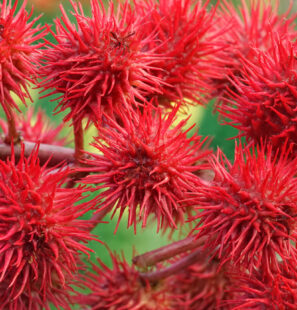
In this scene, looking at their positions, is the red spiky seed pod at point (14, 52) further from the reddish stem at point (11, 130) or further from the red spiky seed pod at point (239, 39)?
the red spiky seed pod at point (239, 39)

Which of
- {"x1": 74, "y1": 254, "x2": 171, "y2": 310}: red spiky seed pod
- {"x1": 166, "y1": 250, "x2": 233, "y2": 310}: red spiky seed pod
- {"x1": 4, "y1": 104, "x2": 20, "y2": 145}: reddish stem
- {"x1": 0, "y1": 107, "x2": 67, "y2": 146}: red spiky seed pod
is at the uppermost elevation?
{"x1": 4, "y1": 104, "x2": 20, "y2": 145}: reddish stem

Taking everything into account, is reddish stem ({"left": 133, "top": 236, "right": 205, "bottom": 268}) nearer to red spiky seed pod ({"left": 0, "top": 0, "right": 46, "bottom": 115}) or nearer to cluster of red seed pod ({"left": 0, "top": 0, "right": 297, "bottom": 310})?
cluster of red seed pod ({"left": 0, "top": 0, "right": 297, "bottom": 310})

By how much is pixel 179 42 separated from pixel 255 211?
1.55 ft

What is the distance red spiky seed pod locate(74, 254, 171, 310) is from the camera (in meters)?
1.33

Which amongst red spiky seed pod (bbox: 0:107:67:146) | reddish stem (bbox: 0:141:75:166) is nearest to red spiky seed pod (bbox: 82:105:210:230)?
reddish stem (bbox: 0:141:75:166)

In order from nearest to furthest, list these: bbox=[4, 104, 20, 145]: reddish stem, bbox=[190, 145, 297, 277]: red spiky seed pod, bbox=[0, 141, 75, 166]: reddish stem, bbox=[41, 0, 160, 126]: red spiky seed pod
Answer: bbox=[190, 145, 297, 277]: red spiky seed pod → bbox=[41, 0, 160, 126]: red spiky seed pod → bbox=[4, 104, 20, 145]: reddish stem → bbox=[0, 141, 75, 166]: reddish stem

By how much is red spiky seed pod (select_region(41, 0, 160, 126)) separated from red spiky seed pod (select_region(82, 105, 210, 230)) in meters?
0.07

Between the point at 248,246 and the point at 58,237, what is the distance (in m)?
0.38

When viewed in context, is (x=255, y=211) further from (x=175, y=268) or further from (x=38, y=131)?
(x=38, y=131)

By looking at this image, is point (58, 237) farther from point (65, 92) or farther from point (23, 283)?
point (65, 92)

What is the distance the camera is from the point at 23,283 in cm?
105

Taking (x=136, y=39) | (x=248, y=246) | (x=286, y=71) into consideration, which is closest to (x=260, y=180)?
(x=248, y=246)

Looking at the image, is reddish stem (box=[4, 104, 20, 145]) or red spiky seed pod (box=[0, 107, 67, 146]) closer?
reddish stem (box=[4, 104, 20, 145])

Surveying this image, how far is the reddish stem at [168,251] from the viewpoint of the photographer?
4.08 feet
